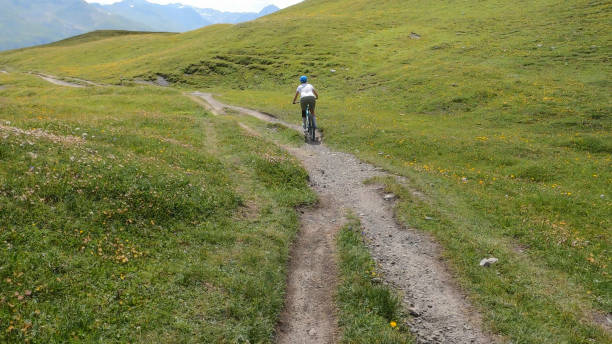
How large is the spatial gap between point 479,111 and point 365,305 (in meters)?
31.6

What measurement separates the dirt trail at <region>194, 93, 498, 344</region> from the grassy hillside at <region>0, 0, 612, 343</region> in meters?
0.63

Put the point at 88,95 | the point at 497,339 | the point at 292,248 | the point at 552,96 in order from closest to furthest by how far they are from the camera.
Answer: the point at 497,339 < the point at 292,248 < the point at 552,96 < the point at 88,95

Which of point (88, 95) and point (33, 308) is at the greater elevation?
point (88, 95)

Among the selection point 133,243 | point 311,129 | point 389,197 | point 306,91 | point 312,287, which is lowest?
point 312,287

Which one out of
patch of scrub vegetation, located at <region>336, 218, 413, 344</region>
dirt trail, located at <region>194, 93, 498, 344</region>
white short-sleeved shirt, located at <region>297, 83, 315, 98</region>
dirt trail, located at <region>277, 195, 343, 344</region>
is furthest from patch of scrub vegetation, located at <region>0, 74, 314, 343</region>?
white short-sleeved shirt, located at <region>297, 83, 315, 98</region>

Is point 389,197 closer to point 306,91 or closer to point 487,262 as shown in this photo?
point 487,262

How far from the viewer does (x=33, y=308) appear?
A: 22.9 ft

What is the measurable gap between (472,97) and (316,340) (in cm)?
3635

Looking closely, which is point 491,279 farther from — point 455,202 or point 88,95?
point 88,95

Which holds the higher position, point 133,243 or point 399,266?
point 133,243

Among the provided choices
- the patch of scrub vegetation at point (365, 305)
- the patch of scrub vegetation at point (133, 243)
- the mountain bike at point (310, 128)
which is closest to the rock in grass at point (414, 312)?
the patch of scrub vegetation at point (365, 305)

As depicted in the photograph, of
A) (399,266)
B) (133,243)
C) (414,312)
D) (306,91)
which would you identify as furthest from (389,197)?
(306,91)

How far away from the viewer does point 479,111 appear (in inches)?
1375

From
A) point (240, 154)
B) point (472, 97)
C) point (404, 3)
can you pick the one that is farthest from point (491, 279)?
point (404, 3)
